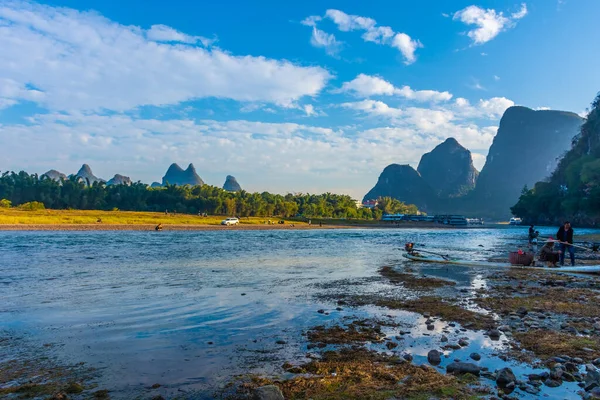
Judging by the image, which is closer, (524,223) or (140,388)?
(140,388)

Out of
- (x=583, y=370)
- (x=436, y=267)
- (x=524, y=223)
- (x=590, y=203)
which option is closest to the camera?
(x=583, y=370)

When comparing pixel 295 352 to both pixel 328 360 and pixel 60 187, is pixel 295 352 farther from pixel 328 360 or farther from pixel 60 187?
pixel 60 187

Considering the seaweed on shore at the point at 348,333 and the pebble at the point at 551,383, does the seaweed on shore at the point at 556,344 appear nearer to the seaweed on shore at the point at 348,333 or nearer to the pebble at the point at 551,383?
the pebble at the point at 551,383

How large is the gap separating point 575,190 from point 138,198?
13749cm

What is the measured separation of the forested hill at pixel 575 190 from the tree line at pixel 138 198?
3321 inches

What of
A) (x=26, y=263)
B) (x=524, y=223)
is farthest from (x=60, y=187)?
(x=524, y=223)

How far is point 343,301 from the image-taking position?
14203mm

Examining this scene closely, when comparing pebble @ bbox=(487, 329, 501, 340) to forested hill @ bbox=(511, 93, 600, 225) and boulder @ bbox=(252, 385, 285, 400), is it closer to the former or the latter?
boulder @ bbox=(252, 385, 285, 400)

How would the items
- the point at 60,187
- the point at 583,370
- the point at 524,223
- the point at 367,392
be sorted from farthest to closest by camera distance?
the point at 524,223, the point at 60,187, the point at 583,370, the point at 367,392

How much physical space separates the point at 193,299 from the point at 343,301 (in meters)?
5.37

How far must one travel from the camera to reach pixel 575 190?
114562 mm

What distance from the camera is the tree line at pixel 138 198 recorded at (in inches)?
5172

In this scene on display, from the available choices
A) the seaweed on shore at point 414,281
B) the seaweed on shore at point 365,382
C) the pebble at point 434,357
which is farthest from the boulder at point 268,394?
the seaweed on shore at point 414,281

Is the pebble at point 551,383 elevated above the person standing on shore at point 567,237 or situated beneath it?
situated beneath
